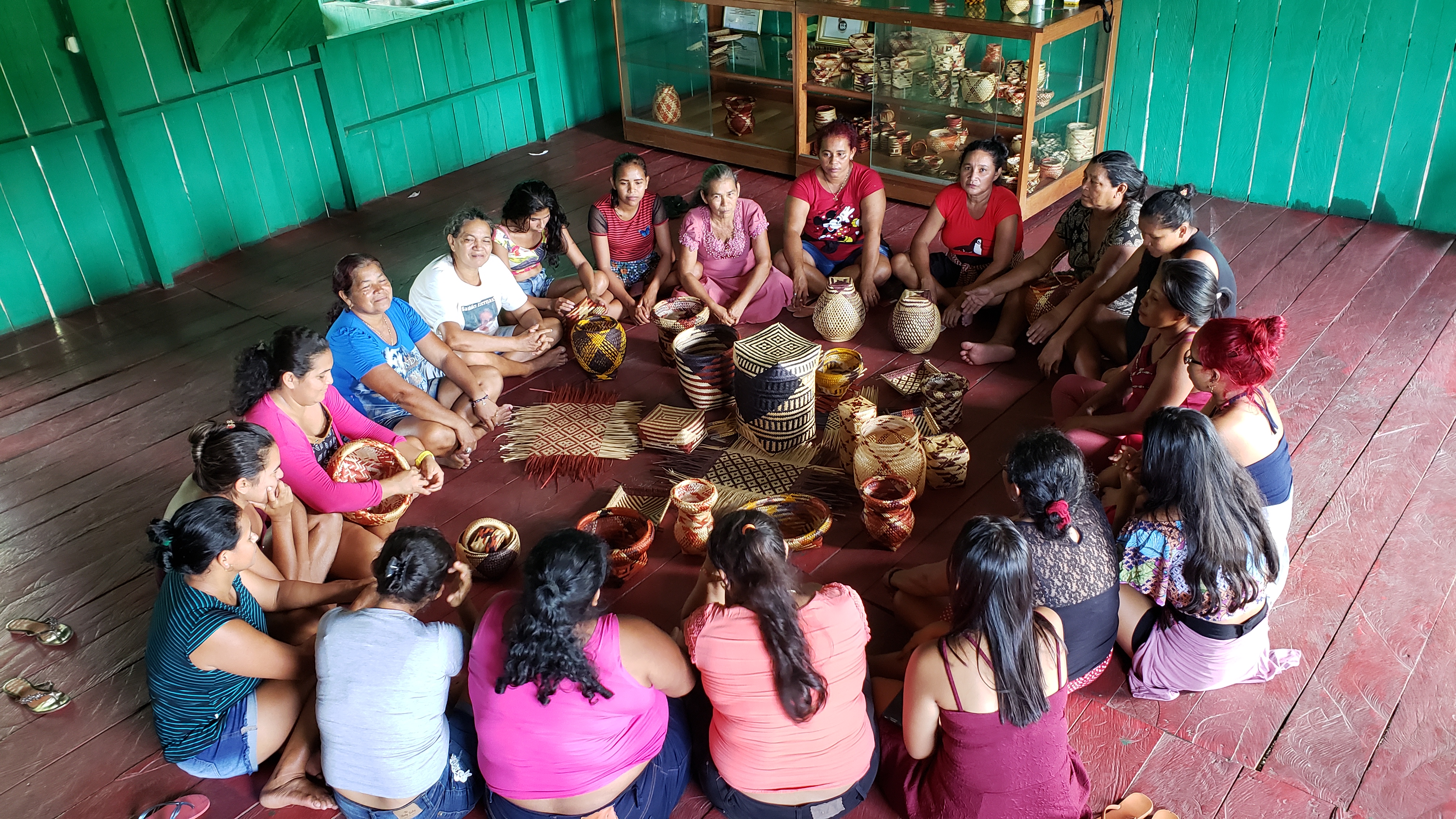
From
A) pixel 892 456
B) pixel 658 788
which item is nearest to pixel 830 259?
pixel 892 456

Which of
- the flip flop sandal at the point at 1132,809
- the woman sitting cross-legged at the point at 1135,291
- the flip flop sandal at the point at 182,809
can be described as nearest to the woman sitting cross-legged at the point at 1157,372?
the woman sitting cross-legged at the point at 1135,291

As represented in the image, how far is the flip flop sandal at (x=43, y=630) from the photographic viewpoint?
3180 millimetres

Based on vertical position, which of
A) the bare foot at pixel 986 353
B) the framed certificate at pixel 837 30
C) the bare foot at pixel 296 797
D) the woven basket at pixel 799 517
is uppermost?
the framed certificate at pixel 837 30

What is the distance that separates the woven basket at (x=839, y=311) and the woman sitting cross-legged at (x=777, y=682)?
2253 mm

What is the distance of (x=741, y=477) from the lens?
368 centimetres

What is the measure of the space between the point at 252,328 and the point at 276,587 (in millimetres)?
2625

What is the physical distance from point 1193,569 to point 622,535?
5.53ft

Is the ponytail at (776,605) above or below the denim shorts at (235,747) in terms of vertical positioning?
above

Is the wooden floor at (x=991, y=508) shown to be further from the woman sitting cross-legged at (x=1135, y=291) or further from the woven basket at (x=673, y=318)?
the woman sitting cross-legged at (x=1135, y=291)

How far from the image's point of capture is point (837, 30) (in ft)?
20.2

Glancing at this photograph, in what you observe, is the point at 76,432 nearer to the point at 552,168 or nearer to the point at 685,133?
the point at 552,168

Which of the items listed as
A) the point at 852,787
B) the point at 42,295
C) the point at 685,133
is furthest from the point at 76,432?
the point at 685,133

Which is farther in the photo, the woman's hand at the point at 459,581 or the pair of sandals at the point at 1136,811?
the woman's hand at the point at 459,581

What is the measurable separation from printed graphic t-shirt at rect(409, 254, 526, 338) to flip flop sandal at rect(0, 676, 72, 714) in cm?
174
